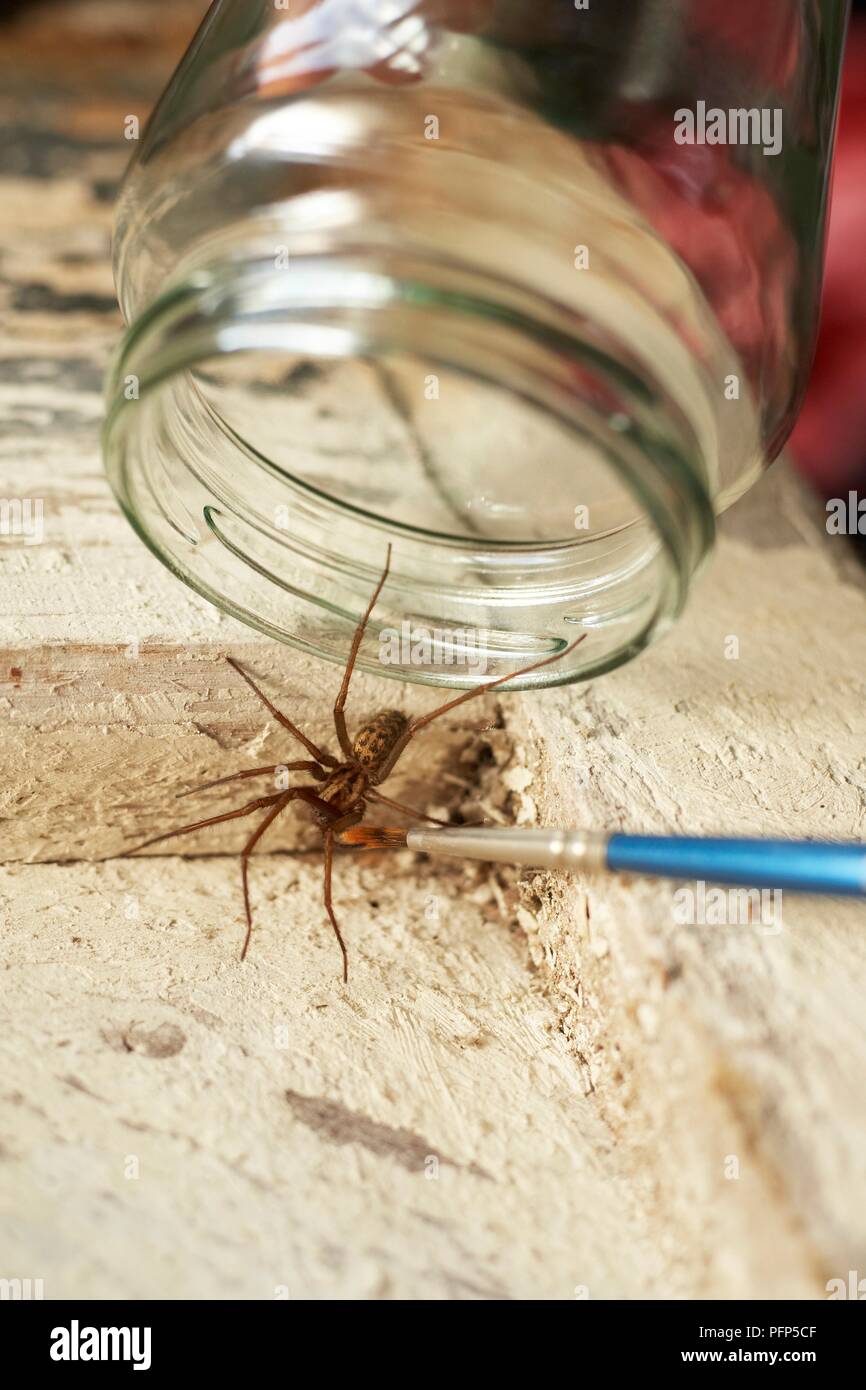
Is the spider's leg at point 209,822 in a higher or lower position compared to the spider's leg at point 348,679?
lower

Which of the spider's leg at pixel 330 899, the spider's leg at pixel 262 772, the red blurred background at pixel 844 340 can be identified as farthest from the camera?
the red blurred background at pixel 844 340

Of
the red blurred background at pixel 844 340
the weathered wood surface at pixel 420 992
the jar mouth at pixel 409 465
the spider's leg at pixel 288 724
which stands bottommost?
the weathered wood surface at pixel 420 992

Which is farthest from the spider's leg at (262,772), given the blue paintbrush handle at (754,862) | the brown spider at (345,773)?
the blue paintbrush handle at (754,862)

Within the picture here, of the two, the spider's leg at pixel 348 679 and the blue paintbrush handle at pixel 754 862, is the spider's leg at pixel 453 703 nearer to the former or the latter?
the spider's leg at pixel 348 679

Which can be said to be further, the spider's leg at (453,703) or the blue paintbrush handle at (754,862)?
the spider's leg at (453,703)

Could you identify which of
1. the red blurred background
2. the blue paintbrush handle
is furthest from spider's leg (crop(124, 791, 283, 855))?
the red blurred background

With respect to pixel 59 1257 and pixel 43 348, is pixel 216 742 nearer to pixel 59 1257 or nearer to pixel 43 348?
pixel 59 1257

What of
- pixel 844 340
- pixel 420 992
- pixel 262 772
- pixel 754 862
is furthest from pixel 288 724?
pixel 844 340
